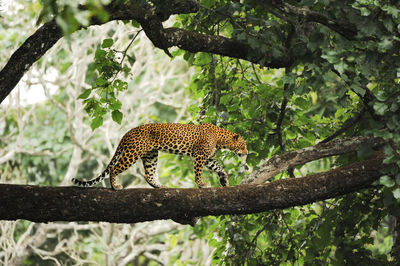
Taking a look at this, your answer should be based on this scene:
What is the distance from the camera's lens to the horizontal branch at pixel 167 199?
487 centimetres

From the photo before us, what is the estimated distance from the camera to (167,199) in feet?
17.1

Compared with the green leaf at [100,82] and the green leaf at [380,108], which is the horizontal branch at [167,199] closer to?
the green leaf at [380,108]

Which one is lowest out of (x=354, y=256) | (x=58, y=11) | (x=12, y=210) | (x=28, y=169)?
(x=354, y=256)

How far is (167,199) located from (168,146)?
1.10m

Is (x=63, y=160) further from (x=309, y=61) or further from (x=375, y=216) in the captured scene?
(x=309, y=61)

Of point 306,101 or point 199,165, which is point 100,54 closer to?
point 199,165

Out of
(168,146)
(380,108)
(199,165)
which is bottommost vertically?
(380,108)

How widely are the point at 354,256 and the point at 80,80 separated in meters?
8.80

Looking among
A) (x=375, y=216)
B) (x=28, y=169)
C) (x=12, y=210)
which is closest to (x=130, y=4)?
(x=12, y=210)

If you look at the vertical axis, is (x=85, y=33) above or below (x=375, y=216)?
above

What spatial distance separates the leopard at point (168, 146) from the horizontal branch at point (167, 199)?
467mm

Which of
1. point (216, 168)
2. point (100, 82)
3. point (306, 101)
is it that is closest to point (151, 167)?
point (216, 168)

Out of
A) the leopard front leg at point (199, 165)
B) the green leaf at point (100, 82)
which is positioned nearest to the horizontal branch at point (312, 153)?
the leopard front leg at point (199, 165)

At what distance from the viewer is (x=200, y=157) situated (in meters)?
6.42
